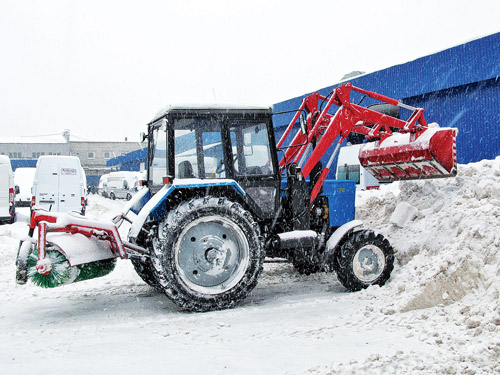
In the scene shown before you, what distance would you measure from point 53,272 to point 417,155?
4831 mm

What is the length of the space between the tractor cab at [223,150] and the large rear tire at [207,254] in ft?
1.08

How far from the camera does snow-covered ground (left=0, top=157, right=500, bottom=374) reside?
3.66 m

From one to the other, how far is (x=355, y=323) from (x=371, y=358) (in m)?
1.00

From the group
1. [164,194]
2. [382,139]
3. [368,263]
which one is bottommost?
[368,263]

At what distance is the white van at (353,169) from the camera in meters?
14.4

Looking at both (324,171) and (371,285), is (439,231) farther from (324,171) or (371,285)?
(324,171)

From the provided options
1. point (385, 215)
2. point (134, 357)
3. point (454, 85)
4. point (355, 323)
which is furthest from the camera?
point (454, 85)

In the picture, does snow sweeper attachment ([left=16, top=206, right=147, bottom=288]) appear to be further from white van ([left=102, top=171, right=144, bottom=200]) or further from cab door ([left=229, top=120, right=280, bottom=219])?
white van ([left=102, top=171, right=144, bottom=200])

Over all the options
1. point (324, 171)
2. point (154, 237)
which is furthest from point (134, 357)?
point (324, 171)

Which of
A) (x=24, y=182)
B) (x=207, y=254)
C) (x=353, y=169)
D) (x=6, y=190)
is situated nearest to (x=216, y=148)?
(x=207, y=254)

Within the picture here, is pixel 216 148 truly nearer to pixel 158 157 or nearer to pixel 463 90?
pixel 158 157

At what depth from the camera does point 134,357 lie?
12.7 feet

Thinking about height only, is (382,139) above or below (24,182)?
above

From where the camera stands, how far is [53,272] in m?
4.93
